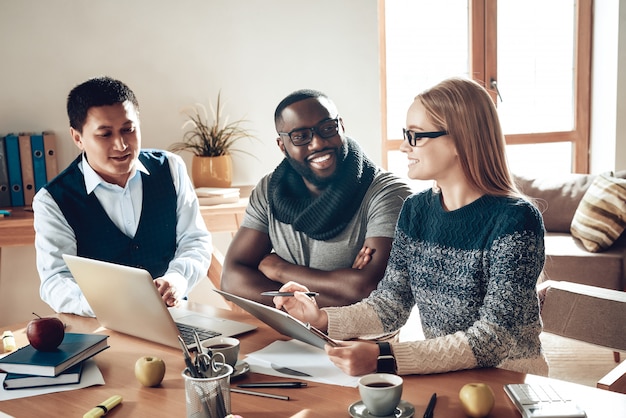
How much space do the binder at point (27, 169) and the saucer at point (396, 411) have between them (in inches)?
105

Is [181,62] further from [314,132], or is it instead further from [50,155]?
[314,132]

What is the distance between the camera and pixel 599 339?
202 centimetres

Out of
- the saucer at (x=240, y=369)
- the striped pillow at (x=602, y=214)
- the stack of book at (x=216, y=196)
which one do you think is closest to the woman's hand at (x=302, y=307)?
the saucer at (x=240, y=369)

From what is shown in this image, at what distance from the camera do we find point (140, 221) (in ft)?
7.52

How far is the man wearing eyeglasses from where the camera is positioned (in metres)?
2.15

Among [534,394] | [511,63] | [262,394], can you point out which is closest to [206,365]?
[262,394]

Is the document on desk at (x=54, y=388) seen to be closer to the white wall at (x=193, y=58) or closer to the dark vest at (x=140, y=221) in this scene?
the dark vest at (x=140, y=221)

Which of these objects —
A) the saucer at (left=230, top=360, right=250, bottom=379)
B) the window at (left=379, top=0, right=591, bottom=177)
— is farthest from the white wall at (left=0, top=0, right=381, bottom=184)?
the saucer at (left=230, top=360, right=250, bottom=379)

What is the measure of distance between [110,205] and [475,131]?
1.23 metres

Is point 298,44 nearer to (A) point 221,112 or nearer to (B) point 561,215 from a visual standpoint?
(A) point 221,112

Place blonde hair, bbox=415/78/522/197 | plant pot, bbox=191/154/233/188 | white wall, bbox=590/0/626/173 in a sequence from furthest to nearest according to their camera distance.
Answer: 1. white wall, bbox=590/0/626/173
2. plant pot, bbox=191/154/233/188
3. blonde hair, bbox=415/78/522/197

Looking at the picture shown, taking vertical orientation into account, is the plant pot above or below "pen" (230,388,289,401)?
above

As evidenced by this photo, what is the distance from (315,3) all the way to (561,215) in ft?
6.21

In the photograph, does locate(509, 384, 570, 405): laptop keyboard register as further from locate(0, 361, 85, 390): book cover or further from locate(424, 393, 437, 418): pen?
locate(0, 361, 85, 390): book cover
